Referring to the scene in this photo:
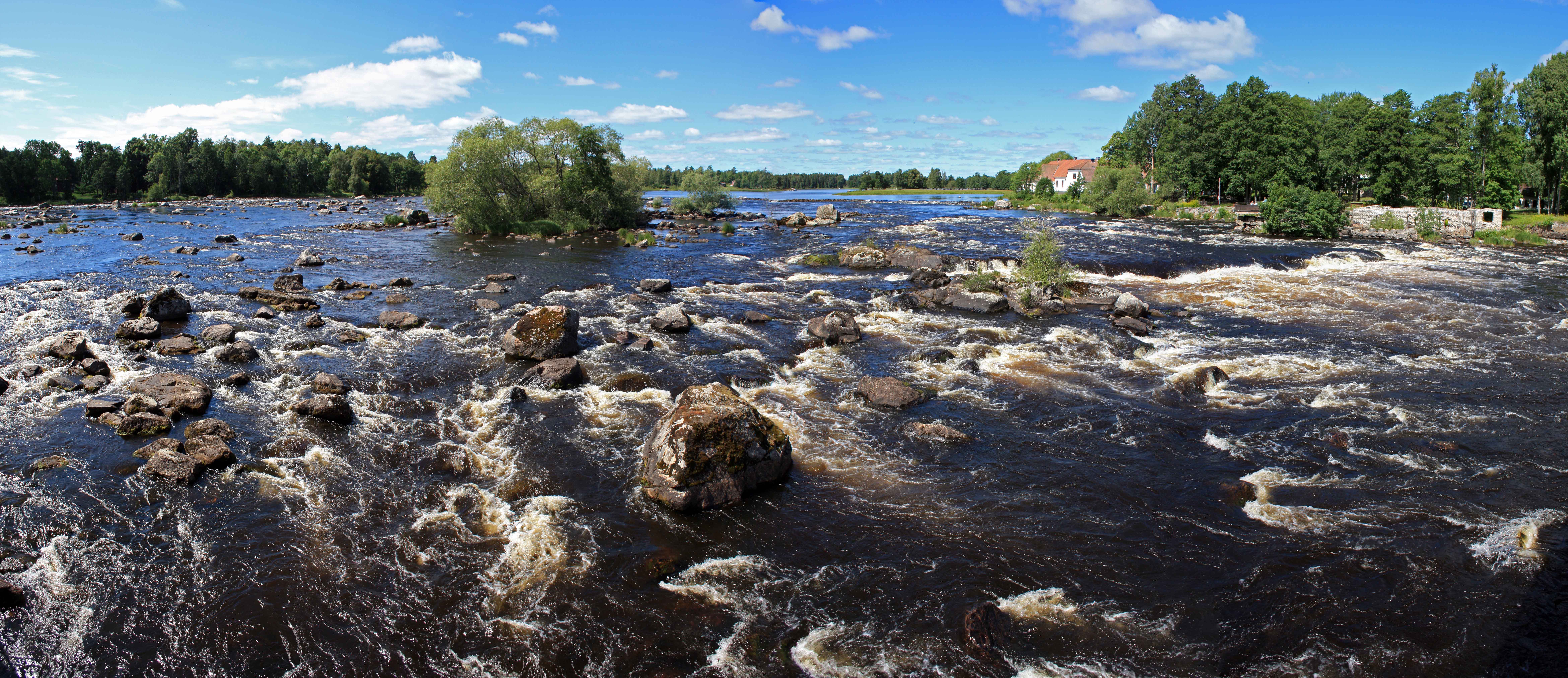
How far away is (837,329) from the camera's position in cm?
2616

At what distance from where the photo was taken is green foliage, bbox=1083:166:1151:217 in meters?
89.2

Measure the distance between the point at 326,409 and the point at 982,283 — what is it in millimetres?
26636

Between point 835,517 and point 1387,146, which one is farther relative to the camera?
point 1387,146

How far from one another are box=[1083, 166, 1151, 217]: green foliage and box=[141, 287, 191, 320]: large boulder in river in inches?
3593

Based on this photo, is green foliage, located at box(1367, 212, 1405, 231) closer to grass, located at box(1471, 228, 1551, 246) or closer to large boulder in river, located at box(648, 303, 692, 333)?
grass, located at box(1471, 228, 1551, 246)

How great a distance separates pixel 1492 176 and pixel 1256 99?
1041 inches

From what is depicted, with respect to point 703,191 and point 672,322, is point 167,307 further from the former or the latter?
point 703,191

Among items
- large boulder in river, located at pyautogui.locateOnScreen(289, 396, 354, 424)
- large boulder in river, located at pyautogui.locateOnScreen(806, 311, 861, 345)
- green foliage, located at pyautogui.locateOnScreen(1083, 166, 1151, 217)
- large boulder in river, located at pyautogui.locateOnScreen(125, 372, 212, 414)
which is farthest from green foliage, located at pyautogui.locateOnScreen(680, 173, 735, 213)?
large boulder in river, located at pyautogui.locateOnScreen(289, 396, 354, 424)

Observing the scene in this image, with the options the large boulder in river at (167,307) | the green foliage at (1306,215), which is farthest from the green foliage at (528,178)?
the green foliage at (1306,215)

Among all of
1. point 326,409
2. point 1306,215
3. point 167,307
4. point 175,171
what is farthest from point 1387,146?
point 175,171

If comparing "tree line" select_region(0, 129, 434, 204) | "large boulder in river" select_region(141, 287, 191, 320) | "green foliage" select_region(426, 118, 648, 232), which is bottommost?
"large boulder in river" select_region(141, 287, 191, 320)

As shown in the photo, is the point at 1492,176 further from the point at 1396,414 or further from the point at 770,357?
the point at 770,357

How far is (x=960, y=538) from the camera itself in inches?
496

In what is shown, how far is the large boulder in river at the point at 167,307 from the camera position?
88.8 ft
